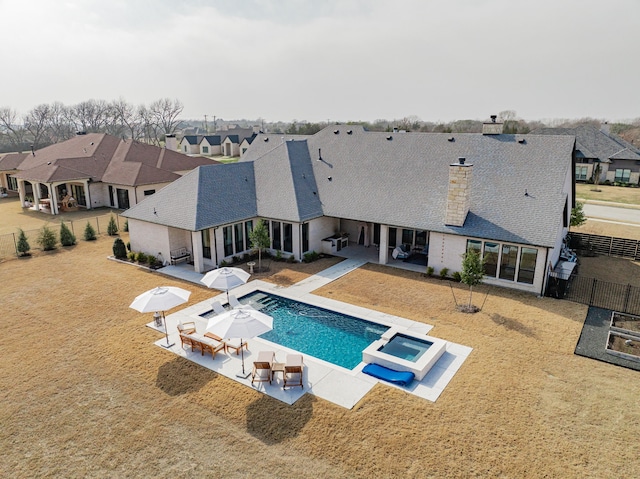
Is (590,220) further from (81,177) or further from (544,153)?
(81,177)

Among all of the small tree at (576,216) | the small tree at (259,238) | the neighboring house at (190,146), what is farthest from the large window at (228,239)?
the neighboring house at (190,146)

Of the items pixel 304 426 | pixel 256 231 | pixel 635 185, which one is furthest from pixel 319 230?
pixel 635 185

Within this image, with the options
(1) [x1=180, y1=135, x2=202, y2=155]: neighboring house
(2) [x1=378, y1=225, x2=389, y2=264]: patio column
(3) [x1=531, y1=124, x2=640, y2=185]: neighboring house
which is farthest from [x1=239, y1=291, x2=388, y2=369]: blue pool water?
(1) [x1=180, y1=135, x2=202, y2=155]: neighboring house

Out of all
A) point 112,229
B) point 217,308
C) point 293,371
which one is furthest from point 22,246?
point 293,371

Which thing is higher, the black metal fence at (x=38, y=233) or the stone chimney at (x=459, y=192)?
the stone chimney at (x=459, y=192)

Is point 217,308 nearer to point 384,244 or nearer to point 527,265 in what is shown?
point 384,244

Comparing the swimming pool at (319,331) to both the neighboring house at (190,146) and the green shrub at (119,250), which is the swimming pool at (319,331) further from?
the neighboring house at (190,146)

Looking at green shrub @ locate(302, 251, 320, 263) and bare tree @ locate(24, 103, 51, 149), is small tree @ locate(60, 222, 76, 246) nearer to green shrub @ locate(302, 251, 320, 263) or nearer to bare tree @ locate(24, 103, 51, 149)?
green shrub @ locate(302, 251, 320, 263)
